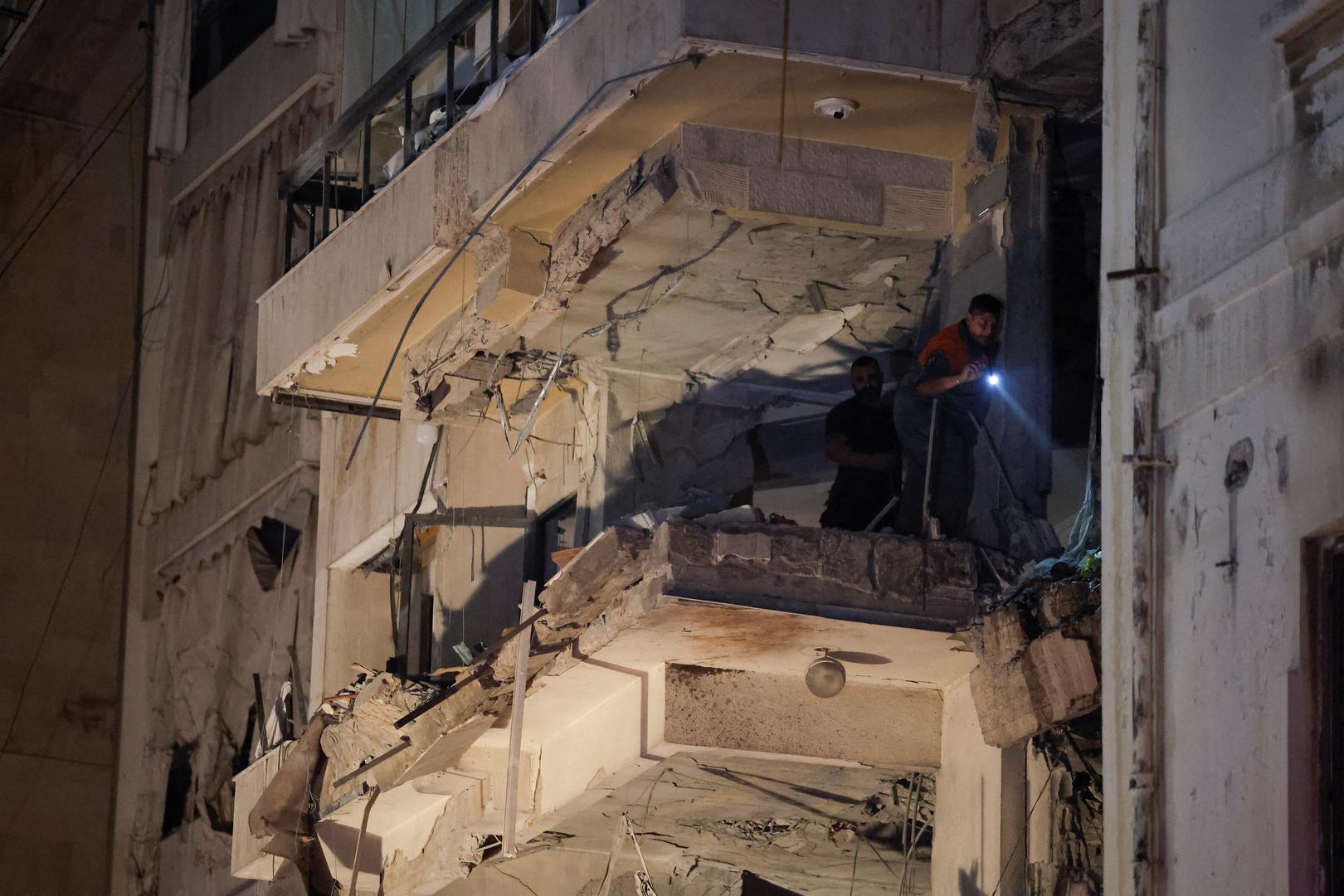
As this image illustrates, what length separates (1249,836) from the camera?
605 centimetres

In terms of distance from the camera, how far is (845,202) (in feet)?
32.1

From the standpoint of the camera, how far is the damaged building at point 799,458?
6.40m

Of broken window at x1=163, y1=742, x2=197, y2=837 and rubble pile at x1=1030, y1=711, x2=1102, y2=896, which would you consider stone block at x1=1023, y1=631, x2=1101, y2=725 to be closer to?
rubble pile at x1=1030, y1=711, x2=1102, y2=896

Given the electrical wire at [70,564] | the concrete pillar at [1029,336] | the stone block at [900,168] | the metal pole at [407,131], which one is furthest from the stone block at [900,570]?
the electrical wire at [70,564]

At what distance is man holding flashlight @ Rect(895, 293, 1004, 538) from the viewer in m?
9.17

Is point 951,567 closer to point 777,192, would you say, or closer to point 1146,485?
point 1146,485

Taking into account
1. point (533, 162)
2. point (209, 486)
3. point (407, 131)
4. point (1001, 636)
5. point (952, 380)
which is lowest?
point (1001, 636)

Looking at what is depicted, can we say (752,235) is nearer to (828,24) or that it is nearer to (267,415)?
(828,24)

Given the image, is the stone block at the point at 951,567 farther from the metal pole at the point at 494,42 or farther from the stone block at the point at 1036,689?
the metal pole at the point at 494,42

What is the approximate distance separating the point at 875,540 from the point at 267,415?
39.4 feet

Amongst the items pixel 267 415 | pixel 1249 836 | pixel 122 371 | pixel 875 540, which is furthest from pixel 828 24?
pixel 122 371

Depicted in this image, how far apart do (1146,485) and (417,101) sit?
849 cm

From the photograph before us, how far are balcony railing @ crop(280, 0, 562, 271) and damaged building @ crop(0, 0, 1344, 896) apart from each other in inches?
2.1

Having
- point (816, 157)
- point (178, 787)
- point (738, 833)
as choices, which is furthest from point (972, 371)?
point (178, 787)
